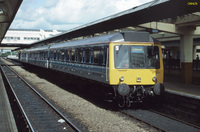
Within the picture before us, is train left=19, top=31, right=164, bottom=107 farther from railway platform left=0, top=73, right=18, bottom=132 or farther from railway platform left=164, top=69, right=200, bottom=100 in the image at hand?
railway platform left=0, top=73, right=18, bottom=132

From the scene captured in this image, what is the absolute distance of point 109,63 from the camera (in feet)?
33.7

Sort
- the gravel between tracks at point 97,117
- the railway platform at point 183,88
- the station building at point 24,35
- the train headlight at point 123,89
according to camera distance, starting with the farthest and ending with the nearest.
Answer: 1. the station building at point 24,35
2. the railway platform at point 183,88
3. the train headlight at point 123,89
4. the gravel between tracks at point 97,117

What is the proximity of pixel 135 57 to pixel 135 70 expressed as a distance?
0.51 meters

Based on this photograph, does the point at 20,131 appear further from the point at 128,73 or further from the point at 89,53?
the point at 89,53

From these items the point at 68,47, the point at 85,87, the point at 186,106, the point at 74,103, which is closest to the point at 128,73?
the point at 186,106

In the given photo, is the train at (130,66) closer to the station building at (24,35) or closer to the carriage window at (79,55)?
the carriage window at (79,55)

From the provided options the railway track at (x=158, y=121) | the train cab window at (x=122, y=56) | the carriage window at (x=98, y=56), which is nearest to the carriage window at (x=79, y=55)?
the carriage window at (x=98, y=56)

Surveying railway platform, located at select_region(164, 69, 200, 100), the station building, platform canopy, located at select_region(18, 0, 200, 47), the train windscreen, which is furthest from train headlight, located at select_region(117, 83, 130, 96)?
the station building

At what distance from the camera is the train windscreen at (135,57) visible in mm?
10353

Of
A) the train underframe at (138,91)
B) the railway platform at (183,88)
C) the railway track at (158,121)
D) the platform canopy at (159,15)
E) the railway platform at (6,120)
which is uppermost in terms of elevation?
the platform canopy at (159,15)

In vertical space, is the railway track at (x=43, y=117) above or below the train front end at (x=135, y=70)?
below

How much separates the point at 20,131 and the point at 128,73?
438 cm

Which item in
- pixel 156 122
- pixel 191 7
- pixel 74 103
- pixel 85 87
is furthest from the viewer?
pixel 85 87

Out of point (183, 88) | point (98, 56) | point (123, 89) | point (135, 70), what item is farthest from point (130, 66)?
point (183, 88)
